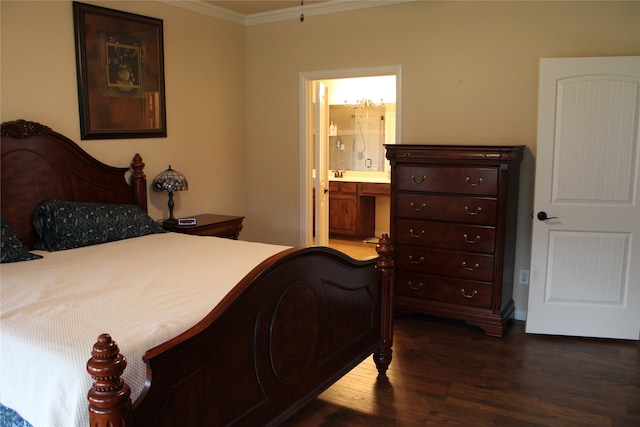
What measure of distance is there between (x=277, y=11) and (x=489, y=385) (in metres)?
3.64

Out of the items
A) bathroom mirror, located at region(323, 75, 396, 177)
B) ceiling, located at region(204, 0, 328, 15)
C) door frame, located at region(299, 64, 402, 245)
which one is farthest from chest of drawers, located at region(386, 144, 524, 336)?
bathroom mirror, located at region(323, 75, 396, 177)

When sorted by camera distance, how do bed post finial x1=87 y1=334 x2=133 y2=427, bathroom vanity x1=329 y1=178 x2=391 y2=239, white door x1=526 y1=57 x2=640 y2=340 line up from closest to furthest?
bed post finial x1=87 y1=334 x2=133 y2=427, white door x1=526 y1=57 x2=640 y2=340, bathroom vanity x1=329 y1=178 x2=391 y2=239

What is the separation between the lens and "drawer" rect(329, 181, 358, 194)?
23.1ft

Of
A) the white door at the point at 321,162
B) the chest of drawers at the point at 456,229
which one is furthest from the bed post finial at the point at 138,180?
the chest of drawers at the point at 456,229

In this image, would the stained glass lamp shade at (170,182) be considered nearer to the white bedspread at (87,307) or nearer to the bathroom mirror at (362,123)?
the white bedspread at (87,307)

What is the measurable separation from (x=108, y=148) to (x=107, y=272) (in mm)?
1547

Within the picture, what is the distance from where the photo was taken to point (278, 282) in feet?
7.19

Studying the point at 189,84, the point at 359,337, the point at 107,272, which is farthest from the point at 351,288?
the point at 189,84

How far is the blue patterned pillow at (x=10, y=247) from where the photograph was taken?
2941 mm

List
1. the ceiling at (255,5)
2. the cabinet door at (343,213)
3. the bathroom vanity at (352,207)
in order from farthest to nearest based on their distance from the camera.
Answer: the cabinet door at (343,213)
the bathroom vanity at (352,207)
the ceiling at (255,5)

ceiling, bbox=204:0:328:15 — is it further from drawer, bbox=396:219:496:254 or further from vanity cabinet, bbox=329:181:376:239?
vanity cabinet, bbox=329:181:376:239

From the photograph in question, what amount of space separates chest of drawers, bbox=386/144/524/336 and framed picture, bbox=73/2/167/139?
1.95 m

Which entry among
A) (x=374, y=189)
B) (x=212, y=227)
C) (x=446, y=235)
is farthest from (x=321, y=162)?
(x=446, y=235)

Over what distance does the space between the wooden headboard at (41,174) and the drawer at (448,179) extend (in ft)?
7.05
